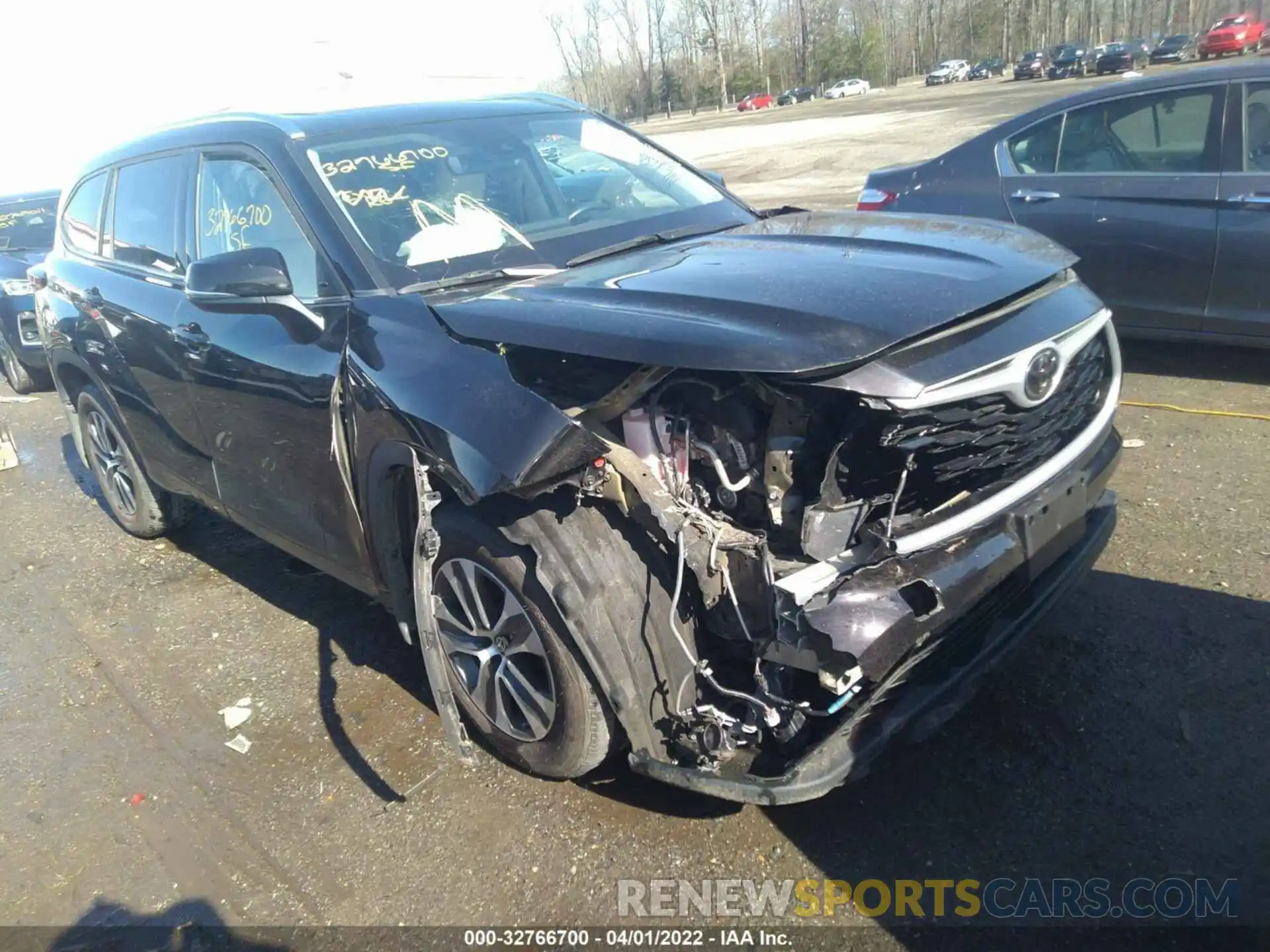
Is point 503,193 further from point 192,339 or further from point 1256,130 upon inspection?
point 1256,130

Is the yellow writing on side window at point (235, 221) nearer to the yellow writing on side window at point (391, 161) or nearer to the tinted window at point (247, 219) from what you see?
the tinted window at point (247, 219)

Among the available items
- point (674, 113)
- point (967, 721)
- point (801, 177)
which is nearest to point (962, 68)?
point (674, 113)

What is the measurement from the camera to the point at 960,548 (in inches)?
93.2

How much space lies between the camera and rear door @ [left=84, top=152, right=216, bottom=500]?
392cm

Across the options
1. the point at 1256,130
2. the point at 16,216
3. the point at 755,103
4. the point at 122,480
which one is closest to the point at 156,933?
the point at 122,480

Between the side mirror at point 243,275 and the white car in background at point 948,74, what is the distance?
69.5 meters

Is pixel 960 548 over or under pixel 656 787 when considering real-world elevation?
over

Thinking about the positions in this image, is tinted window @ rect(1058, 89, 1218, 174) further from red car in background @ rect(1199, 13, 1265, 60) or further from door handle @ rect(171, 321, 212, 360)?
red car in background @ rect(1199, 13, 1265, 60)

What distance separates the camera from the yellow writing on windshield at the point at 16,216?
9.91 m

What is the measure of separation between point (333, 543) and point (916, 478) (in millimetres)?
1998

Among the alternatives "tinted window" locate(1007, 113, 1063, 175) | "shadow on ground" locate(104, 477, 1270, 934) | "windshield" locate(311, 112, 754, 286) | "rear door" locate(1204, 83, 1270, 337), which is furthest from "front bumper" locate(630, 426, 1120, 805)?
"tinted window" locate(1007, 113, 1063, 175)

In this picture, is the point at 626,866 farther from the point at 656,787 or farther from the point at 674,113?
the point at 674,113

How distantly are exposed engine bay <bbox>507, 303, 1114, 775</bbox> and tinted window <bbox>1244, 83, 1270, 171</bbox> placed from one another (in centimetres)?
356

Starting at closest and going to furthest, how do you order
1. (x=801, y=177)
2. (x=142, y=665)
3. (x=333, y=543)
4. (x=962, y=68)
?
(x=333, y=543) → (x=142, y=665) → (x=801, y=177) → (x=962, y=68)
